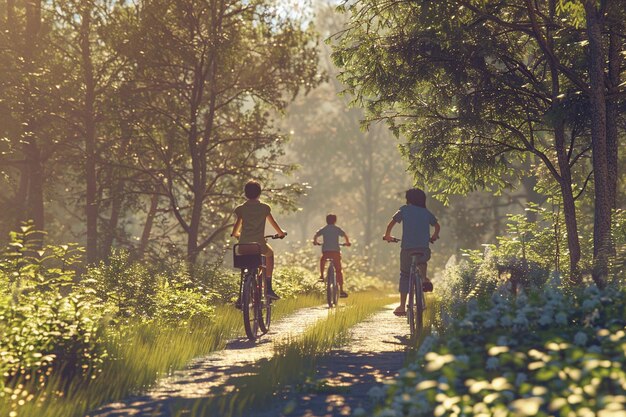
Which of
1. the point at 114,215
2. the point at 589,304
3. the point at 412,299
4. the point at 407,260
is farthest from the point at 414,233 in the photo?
the point at 114,215

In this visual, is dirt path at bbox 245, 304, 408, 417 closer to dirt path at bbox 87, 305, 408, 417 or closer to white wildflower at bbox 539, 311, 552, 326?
dirt path at bbox 87, 305, 408, 417

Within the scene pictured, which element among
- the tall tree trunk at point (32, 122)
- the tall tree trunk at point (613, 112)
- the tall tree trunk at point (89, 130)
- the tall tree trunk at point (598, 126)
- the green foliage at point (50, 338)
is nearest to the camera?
the green foliage at point (50, 338)

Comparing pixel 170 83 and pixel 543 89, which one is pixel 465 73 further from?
pixel 170 83

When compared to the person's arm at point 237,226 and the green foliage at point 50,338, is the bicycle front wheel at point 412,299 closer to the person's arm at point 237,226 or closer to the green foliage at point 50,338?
the person's arm at point 237,226

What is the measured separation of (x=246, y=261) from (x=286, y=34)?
36.5 ft

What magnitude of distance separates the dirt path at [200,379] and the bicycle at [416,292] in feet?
6.39

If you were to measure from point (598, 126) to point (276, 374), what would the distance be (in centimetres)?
718

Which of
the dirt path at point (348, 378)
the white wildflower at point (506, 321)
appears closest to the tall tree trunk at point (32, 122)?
the dirt path at point (348, 378)

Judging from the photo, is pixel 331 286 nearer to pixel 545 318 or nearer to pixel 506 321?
pixel 545 318

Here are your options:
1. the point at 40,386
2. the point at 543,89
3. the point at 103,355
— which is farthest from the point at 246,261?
the point at 543,89

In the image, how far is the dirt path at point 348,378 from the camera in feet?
23.7

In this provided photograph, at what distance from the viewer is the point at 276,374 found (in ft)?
27.8

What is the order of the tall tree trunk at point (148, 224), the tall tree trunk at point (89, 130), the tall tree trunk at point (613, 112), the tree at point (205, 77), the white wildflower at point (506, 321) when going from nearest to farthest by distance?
1. the white wildflower at point (506, 321)
2. the tall tree trunk at point (613, 112)
3. the tree at point (205, 77)
4. the tall tree trunk at point (89, 130)
5. the tall tree trunk at point (148, 224)

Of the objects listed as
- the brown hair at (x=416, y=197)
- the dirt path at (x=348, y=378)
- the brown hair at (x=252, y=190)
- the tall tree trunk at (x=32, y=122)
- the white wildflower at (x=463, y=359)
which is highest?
the tall tree trunk at (x=32, y=122)
